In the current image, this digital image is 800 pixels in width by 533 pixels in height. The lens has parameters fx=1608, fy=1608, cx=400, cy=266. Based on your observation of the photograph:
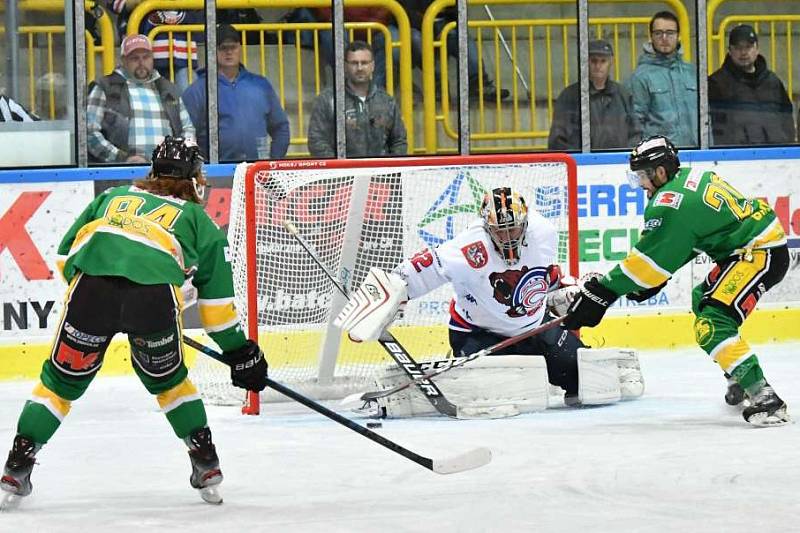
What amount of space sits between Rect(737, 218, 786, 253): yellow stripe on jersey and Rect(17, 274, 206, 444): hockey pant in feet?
7.80

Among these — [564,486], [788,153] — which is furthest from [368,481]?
[788,153]

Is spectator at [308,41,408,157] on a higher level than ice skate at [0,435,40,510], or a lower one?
higher

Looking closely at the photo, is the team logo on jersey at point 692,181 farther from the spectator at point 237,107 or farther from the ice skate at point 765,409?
the spectator at point 237,107

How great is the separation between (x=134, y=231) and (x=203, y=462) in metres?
0.67

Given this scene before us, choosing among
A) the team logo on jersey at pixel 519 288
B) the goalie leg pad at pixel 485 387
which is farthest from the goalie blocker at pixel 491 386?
the team logo on jersey at pixel 519 288

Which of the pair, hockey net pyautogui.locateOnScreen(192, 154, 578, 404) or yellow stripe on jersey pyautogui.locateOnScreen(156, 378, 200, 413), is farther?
hockey net pyautogui.locateOnScreen(192, 154, 578, 404)

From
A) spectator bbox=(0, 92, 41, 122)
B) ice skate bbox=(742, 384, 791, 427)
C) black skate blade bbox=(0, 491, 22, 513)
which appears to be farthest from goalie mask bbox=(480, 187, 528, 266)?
spectator bbox=(0, 92, 41, 122)

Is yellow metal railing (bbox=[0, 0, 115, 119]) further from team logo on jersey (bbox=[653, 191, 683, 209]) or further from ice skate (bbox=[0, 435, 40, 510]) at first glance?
ice skate (bbox=[0, 435, 40, 510])

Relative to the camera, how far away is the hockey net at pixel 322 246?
6574mm

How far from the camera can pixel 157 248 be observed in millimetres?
4340

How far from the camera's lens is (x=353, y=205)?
657 centimetres

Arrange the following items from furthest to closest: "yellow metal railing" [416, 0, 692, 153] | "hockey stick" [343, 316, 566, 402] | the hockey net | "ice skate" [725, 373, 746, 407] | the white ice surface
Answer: "yellow metal railing" [416, 0, 692, 153], the hockey net, "ice skate" [725, 373, 746, 407], "hockey stick" [343, 316, 566, 402], the white ice surface

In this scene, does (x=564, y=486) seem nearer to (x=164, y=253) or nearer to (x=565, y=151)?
(x=164, y=253)

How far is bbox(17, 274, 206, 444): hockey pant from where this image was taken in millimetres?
4285
